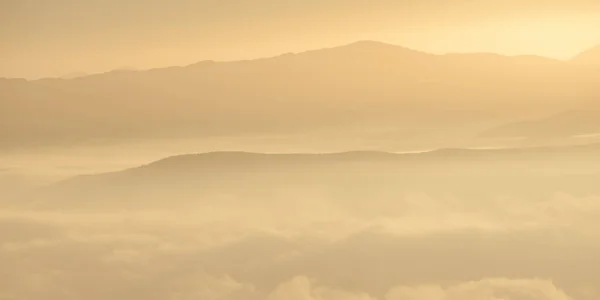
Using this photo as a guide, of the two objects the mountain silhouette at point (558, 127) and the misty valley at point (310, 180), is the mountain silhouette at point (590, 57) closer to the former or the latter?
the misty valley at point (310, 180)

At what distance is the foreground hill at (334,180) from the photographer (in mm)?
2475

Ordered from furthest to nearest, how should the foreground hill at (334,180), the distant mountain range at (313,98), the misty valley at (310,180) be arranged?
the distant mountain range at (313,98), the foreground hill at (334,180), the misty valley at (310,180)

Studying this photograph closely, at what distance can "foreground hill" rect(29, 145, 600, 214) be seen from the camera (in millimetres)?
2475

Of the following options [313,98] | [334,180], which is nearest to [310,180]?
[334,180]

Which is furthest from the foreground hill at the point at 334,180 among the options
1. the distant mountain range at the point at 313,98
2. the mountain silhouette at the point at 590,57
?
the mountain silhouette at the point at 590,57

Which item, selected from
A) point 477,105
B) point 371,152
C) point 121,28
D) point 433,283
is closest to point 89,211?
point 121,28

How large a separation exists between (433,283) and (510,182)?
47cm

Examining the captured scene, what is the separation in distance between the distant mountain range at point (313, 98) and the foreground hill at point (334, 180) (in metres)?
0.11

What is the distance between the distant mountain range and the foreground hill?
4.5 inches

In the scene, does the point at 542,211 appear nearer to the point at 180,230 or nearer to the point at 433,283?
the point at 433,283

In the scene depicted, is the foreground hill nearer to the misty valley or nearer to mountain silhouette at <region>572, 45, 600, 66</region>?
the misty valley

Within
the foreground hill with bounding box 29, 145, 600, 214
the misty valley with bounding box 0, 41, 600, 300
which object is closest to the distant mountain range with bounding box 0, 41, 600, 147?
the misty valley with bounding box 0, 41, 600, 300

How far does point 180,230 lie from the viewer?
8.00 feet

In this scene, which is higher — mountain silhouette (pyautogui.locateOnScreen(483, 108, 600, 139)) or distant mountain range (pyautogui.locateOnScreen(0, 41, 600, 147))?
distant mountain range (pyautogui.locateOnScreen(0, 41, 600, 147))
